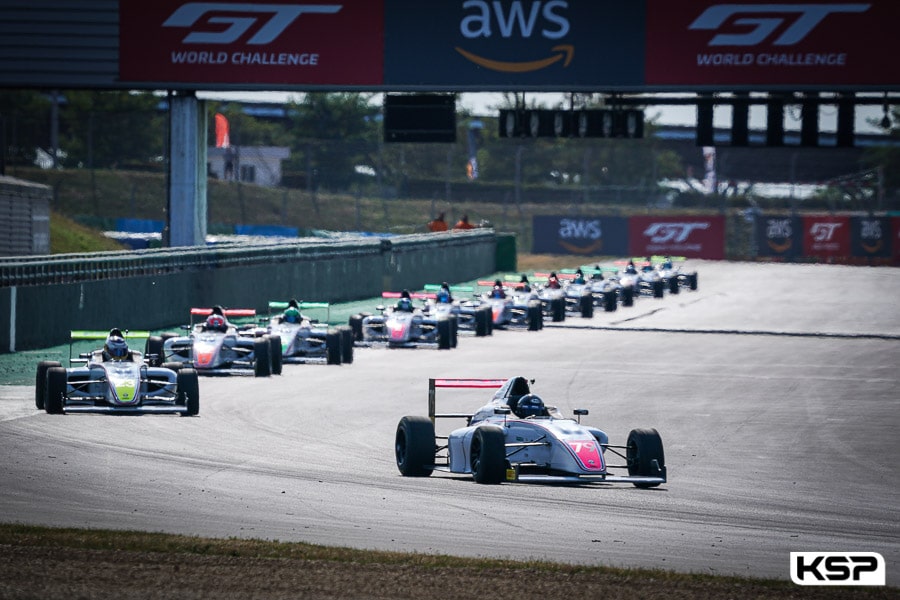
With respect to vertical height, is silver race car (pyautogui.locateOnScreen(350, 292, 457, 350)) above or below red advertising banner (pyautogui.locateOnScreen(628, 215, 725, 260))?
below

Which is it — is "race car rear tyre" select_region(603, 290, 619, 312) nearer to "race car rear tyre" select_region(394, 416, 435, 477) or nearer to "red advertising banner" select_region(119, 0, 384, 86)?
"red advertising banner" select_region(119, 0, 384, 86)

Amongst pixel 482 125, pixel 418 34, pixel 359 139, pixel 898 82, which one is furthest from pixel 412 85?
pixel 482 125

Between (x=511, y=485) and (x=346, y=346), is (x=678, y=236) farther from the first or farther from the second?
(x=511, y=485)

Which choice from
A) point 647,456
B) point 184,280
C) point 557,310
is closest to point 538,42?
point 557,310

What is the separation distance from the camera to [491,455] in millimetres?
15133

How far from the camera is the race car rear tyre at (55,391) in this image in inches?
778

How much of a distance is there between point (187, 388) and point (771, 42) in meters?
18.6

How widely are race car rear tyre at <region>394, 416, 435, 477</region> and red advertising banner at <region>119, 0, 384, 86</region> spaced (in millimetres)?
20762

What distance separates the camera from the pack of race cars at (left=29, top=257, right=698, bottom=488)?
1548 centimetres

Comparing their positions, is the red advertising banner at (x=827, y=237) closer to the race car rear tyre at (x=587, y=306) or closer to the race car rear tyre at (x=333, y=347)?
the race car rear tyre at (x=587, y=306)

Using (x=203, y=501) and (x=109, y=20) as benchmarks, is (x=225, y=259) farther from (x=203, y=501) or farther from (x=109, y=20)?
(x=203, y=501)

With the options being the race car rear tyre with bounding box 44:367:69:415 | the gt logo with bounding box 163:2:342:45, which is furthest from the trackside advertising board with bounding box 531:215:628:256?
the race car rear tyre with bounding box 44:367:69:415

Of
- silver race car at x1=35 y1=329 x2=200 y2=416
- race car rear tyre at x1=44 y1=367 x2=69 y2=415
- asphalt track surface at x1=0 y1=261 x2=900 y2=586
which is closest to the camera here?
asphalt track surface at x1=0 y1=261 x2=900 y2=586

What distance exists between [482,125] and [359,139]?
16.0 metres
